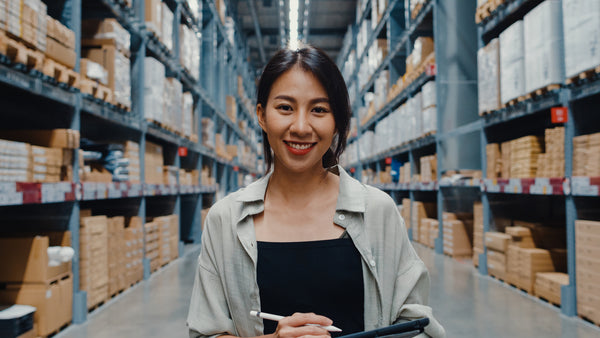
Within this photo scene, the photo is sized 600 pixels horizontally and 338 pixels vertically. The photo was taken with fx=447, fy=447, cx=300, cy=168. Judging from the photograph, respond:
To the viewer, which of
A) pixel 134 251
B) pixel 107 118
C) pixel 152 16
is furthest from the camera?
pixel 152 16

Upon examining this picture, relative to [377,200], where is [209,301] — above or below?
below

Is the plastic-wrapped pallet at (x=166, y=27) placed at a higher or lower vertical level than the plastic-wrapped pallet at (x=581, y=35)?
higher

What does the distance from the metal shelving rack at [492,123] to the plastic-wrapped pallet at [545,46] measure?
0.15 meters

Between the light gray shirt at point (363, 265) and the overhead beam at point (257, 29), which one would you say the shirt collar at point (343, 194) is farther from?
the overhead beam at point (257, 29)

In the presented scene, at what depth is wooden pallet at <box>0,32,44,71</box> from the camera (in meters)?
2.55

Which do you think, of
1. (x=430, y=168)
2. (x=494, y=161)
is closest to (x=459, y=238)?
(x=430, y=168)

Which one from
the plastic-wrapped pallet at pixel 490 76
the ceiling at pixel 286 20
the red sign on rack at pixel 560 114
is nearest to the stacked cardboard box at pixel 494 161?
the plastic-wrapped pallet at pixel 490 76

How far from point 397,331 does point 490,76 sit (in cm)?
464

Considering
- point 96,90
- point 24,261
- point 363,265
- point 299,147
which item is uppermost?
point 96,90

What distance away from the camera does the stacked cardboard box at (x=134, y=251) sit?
4598 millimetres

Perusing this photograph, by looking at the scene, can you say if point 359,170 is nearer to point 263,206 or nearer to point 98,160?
point 98,160

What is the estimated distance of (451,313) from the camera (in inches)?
142

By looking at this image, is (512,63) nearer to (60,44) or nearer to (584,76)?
(584,76)

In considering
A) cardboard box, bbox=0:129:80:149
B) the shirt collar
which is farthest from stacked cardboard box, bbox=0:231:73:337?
the shirt collar
